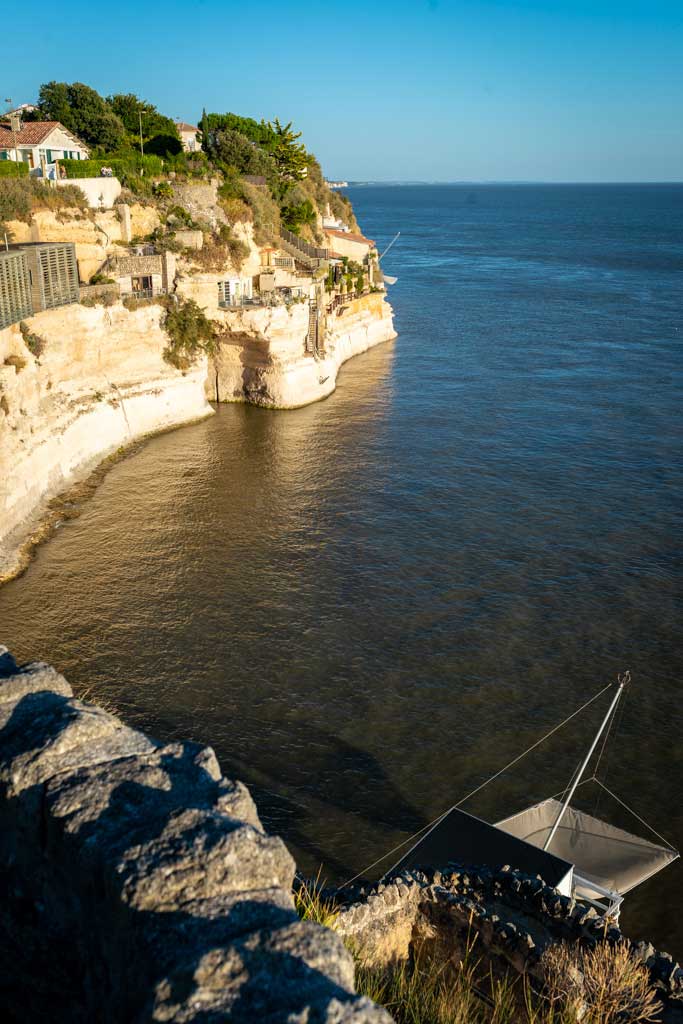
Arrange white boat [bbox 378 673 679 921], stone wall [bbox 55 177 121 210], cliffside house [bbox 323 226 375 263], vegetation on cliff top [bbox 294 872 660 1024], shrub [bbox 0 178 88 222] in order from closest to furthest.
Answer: vegetation on cliff top [bbox 294 872 660 1024] < white boat [bbox 378 673 679 921] < shrub [bbox 0 178 88 222] < stone wall [bbox 55 177 121 210] < cliffside house [bbox 323 226 375 263]

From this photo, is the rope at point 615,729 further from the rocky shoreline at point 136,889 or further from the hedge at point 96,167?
the hedge at point 96,167

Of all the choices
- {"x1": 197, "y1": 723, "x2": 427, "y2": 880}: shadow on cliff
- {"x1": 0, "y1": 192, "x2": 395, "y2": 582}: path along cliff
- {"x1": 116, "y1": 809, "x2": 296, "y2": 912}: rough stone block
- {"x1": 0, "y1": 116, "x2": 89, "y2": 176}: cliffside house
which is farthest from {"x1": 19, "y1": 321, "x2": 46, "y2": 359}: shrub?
{"x1": 116, "y1": 809, "x2": 296, "y2": 912}: rough stone block

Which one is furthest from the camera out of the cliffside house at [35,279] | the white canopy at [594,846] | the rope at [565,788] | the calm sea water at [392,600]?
the cliffside house at [35,279]

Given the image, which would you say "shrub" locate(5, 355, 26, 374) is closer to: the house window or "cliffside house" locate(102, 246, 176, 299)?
"cliffside house" locate(102, 246, 176, 299)

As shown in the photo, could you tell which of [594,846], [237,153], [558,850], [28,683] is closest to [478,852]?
[558,850]

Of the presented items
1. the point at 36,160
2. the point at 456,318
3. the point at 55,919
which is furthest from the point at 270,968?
the point at 456,318

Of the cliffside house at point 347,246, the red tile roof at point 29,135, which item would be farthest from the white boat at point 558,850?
the cliffside house at point 347,246

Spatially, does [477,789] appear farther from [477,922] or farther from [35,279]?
[35,279]
